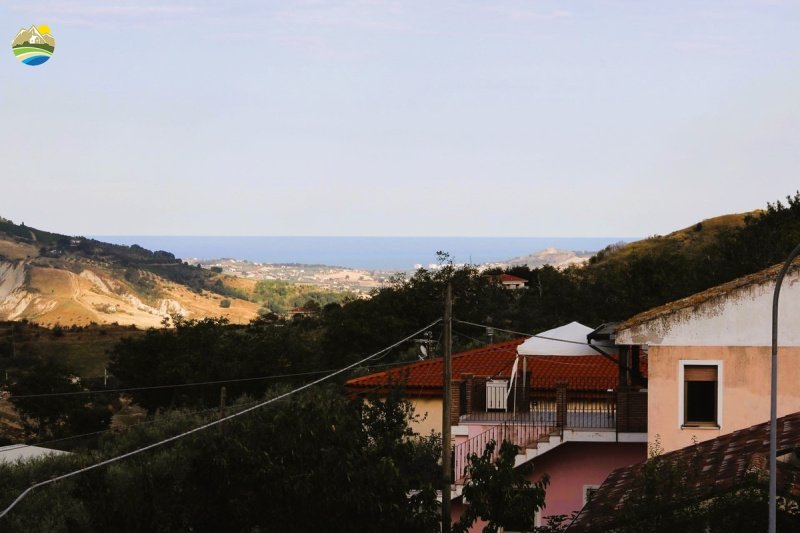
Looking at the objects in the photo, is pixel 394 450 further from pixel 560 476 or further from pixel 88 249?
pixel 88 249

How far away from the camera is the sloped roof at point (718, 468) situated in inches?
618

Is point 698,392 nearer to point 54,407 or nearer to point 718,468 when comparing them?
point 718,468

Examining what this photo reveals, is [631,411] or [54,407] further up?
[631,411]

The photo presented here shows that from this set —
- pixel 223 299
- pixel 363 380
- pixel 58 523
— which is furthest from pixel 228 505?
pixel 223 299

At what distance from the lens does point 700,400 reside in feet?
72.3

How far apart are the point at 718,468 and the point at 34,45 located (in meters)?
47.2

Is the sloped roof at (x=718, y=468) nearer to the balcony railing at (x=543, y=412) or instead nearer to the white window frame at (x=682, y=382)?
the white window frame at (x=682, y=382)

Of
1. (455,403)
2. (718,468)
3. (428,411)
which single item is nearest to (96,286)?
(428,411)

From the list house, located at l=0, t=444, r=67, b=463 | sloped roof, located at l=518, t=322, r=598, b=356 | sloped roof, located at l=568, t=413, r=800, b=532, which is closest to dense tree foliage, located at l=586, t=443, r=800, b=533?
sloped roof, located at l=568, t=413, r=800, b=532

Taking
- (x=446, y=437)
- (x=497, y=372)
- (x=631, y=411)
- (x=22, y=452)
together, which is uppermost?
(x=497, y=372)

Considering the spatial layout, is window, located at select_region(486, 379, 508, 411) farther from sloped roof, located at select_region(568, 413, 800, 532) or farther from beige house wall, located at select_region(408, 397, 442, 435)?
sloped roof, located at select_region(568, 413, 800, 532)

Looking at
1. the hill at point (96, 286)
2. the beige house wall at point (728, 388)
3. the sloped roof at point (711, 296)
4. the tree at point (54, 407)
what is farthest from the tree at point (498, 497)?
the hill at point (96, 286)

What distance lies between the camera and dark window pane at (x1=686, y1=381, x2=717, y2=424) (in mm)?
21984

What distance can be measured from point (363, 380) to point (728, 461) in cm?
1297
